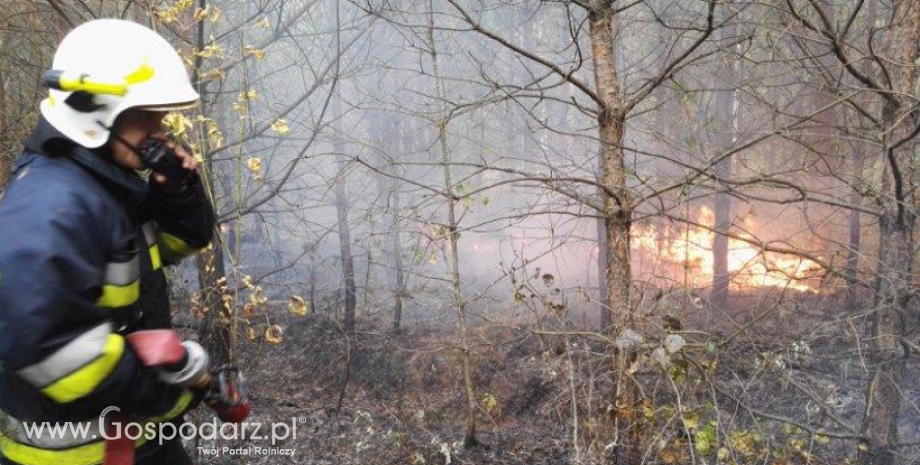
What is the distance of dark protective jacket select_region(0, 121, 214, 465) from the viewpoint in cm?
164

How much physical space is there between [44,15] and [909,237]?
910 centimetres

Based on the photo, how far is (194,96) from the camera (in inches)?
94.3

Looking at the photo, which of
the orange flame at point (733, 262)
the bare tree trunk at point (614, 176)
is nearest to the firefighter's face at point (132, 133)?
the bare tree trunk at point (614, 176)

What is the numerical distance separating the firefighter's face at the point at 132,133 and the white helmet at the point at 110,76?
0.06 meters

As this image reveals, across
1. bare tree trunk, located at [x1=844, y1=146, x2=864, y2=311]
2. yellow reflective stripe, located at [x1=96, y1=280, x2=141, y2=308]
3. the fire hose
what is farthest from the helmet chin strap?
bare tree trunk, located at [x1=844, y1=146, x2=864, y2=311]

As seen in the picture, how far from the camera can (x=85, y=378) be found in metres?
1.73

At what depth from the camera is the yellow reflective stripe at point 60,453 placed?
204 centimetres

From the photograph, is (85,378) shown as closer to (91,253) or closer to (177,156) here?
(91,253)

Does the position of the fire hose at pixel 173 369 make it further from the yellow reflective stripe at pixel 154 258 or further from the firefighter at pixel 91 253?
the yellow reflective stripe at pixel 154 258

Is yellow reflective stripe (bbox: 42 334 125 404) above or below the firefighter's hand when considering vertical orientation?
below

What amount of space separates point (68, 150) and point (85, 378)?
32.8 inches

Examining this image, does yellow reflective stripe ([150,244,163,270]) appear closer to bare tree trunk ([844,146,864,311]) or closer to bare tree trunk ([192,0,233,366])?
bare tree trunk ([192,0,233,366])

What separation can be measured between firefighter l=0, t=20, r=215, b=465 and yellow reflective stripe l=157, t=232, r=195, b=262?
12cm

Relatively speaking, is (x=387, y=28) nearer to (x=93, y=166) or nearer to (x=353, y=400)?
(x=353, y=400)
